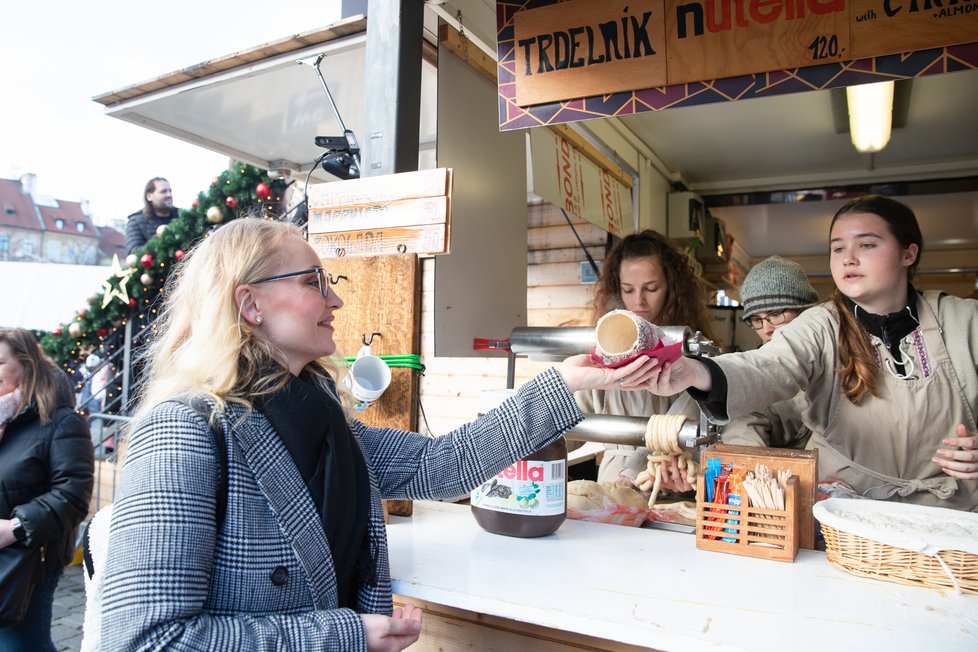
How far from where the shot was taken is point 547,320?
515cm

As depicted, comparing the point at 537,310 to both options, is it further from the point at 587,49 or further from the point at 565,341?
the point at 565,341

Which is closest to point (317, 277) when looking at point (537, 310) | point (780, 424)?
point (780, 424)

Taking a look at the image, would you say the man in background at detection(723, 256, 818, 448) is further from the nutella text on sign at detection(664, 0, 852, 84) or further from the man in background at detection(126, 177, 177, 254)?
the man in background at detection(126, 177, 177, 254)

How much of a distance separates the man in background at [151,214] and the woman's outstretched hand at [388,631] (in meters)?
5.27

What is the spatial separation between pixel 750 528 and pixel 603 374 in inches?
19.3

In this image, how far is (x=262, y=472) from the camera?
1.14 metres

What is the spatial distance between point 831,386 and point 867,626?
1.02 meters

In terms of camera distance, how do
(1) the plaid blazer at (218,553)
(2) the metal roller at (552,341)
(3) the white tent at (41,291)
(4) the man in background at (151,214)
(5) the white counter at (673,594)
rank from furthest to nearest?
1. (3) the white tent at (41,291)
2. (4) the man in background at (151,214)
3. (2) the metal roller at (552,341)
4. (5) the white counter at (673,594)
5. (1) the plaid blazer at (218,553)

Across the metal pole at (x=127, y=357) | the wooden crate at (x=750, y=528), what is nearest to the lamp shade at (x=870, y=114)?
the wooden crate at (x=750, y=528)

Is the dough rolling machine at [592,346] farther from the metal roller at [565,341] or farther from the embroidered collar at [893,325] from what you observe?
the embroidered collar at [893,325]

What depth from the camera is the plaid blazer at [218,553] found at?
1.00 m

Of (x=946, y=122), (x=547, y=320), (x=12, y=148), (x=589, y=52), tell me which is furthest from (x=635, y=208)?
(x=12, y=148)

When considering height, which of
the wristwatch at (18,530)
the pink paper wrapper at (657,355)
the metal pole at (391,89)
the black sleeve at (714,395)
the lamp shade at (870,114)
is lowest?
the wristwatch at (18,530)

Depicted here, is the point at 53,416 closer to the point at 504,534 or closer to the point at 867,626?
the point at 504,534
